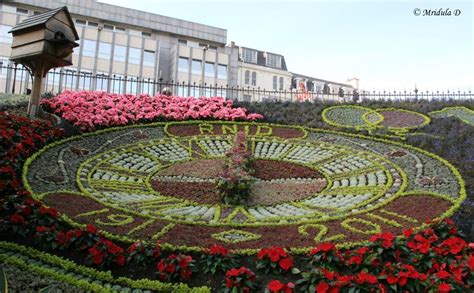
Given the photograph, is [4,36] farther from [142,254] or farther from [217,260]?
[217,260]

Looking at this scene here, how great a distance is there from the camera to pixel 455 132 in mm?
12055

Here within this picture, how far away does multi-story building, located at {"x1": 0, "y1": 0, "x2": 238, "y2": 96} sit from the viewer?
44062 mm

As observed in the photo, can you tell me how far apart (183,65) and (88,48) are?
31.7ft

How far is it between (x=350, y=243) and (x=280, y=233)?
1.07 m

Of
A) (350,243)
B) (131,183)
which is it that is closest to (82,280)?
(350,243)

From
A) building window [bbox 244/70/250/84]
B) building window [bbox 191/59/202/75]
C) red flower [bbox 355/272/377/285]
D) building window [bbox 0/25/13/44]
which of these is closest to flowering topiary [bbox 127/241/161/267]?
red flower [bbox 355/272/377/285]

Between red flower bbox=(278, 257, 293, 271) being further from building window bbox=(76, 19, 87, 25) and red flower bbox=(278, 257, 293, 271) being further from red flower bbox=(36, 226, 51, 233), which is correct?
building window bbox=(76, 19, 87, 25)

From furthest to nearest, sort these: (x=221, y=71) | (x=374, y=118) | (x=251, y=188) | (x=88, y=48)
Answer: (x=221, y=71)
(x=88, y=48)
(x=374, y=118)
(x=251, y=188)

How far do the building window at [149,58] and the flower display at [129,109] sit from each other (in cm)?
3207

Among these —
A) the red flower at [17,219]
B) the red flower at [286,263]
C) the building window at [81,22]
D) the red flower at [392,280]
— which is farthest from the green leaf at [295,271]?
the building window at [81,22]

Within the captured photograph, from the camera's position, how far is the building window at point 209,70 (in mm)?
48631

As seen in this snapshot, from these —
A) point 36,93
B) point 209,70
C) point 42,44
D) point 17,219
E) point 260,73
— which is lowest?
point 17,219

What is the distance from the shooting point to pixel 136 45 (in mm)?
46188

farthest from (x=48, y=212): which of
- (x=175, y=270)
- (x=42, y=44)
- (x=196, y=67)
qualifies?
(x=196, y=67)
